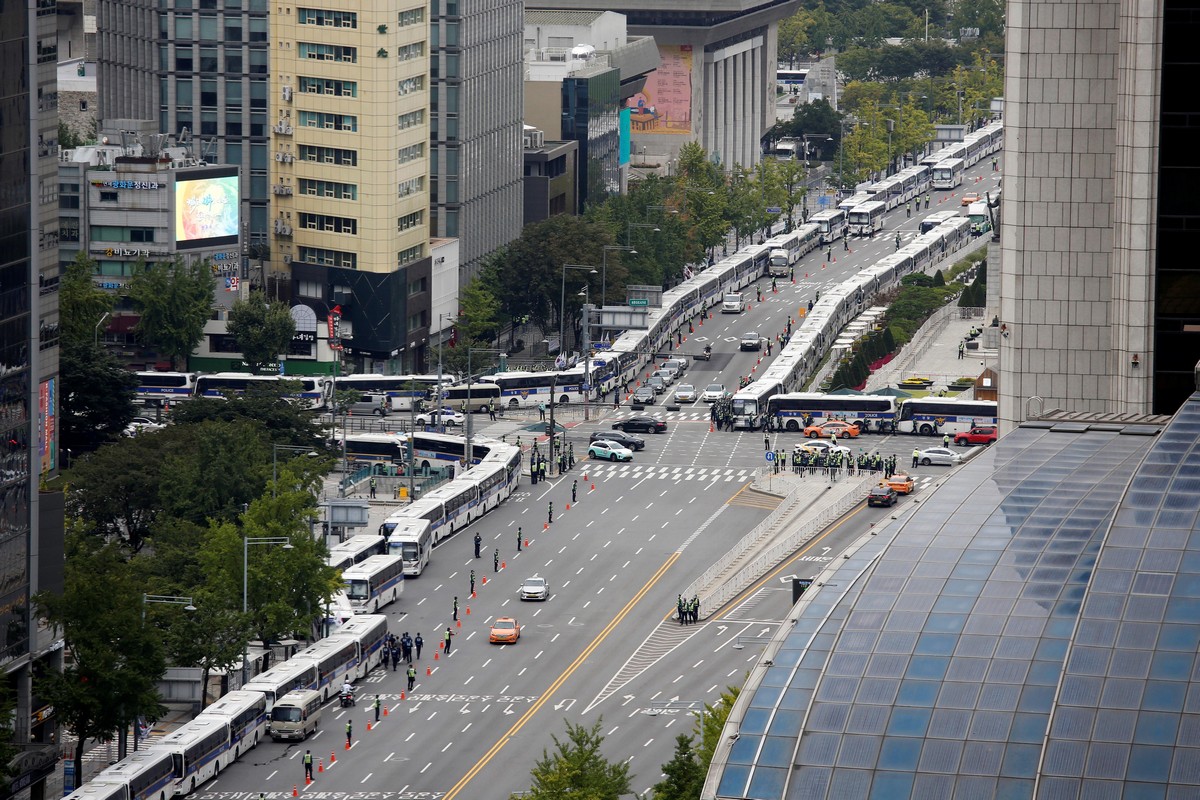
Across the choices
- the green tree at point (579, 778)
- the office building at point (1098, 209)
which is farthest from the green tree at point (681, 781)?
the office building at point (1098, 209)

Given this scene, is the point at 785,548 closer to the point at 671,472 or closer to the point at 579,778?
the point at 671,472

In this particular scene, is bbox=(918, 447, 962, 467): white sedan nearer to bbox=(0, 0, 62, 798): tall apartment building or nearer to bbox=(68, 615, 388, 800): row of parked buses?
bbox=(68, 615, 388, 800): row of parked buses

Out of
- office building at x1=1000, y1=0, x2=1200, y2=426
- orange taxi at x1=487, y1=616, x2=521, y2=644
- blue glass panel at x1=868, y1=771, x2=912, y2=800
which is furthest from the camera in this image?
orange taxi at x1=487, y1=616, x2=521, y2=644

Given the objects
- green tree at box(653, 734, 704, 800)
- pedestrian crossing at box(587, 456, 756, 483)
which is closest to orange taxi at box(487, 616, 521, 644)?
green tree at box(653, 734, 704, 800)

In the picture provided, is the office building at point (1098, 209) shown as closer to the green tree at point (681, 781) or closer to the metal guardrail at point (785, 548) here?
the green tree at point (681, 781)

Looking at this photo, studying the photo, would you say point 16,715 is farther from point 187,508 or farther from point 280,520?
point 187,508
